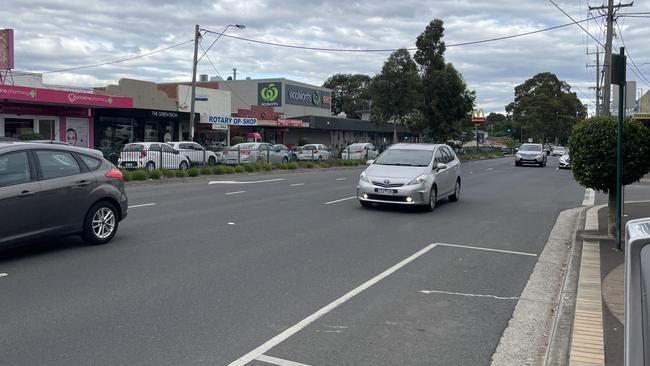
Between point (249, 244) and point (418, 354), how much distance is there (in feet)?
15.9

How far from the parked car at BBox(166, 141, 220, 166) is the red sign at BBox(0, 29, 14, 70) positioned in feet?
38.7

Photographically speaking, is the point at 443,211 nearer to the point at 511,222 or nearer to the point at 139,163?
the point at 511,222

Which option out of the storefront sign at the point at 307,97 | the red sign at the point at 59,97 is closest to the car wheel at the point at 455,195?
the red sign at the point at 59,97

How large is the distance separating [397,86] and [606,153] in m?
35.6

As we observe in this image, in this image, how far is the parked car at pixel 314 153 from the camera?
37812 millimetres

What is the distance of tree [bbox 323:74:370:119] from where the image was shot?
3885 inches

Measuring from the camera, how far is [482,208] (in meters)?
15.3

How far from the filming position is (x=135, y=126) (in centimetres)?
4134

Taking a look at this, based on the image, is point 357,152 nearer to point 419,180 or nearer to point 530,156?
point 530,156

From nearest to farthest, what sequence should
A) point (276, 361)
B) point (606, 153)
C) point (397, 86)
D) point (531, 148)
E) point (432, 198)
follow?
point (276, 361) < point (606, 153) < point (432, 198) < point (531, 148) < point (397, 86)

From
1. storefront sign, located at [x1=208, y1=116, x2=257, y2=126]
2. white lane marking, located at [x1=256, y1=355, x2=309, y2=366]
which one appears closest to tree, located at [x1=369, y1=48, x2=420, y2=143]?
storefront sign, located at [x1=208, y1=116, x2=257, y2=126]

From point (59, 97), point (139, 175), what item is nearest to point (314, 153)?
point (59, 97)

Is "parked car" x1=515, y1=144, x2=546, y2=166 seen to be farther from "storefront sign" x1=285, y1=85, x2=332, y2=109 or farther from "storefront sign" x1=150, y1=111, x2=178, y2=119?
"storefront sign" x1=285, y1=85, x2=332, y2=109

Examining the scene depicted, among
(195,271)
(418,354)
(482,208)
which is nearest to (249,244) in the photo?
(195,271)
